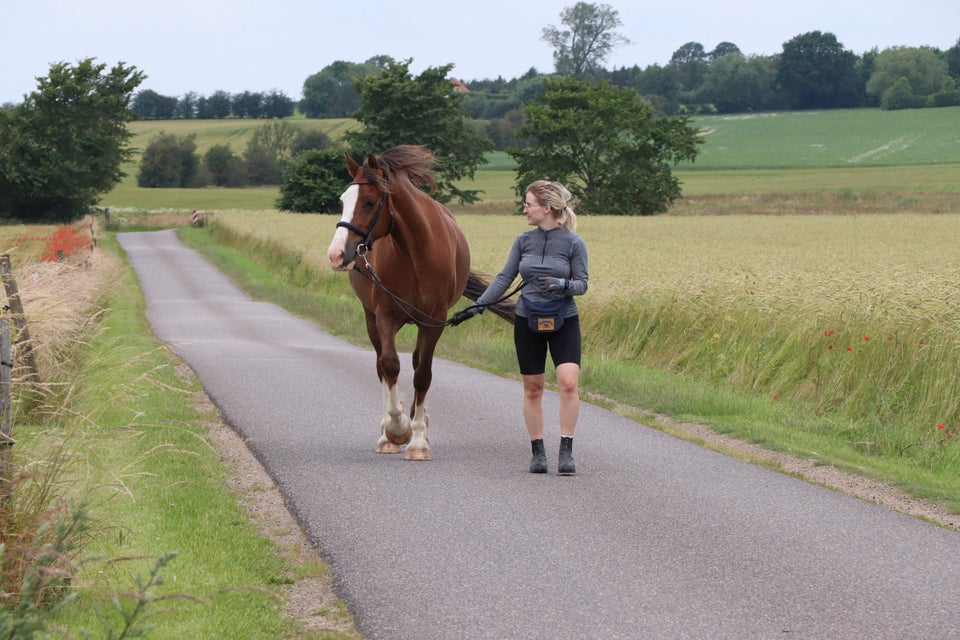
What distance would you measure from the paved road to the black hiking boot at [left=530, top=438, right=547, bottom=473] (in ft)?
0.38

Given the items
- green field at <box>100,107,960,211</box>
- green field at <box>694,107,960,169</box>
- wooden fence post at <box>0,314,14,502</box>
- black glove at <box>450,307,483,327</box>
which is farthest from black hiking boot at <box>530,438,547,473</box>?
green field at <box>694,107,960,169</box>

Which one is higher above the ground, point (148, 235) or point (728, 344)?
point (728, 344)

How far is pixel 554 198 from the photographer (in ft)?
28.2

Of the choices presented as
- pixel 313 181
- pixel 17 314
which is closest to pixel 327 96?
pixel 313 181

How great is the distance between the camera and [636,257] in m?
25.3

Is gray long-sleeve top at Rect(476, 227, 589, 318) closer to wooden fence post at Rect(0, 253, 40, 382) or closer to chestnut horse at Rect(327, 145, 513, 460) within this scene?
chestnut horse at Rect(327, 145, 513, 460)

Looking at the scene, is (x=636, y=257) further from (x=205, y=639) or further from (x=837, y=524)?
(x=205, y=639)

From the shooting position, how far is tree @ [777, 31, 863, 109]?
498 ft

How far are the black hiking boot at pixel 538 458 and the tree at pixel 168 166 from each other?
393 feet

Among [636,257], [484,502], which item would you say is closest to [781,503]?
[484,502]

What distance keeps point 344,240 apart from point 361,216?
0.32m

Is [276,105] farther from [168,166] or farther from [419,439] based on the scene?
[419,439]

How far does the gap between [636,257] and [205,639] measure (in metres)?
20.9

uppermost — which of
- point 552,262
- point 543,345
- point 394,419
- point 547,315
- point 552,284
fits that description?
point 552,262
